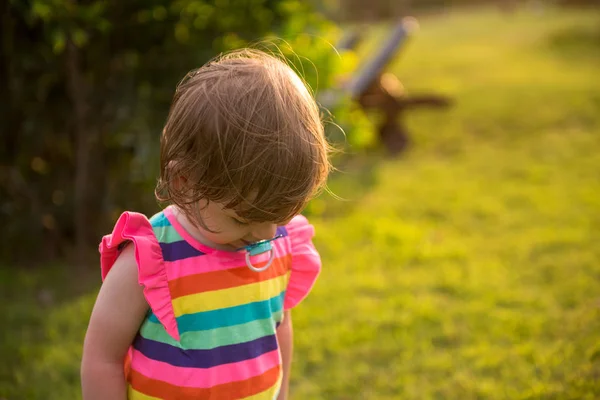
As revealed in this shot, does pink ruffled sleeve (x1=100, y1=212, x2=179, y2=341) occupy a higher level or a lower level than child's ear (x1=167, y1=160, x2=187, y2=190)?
lower

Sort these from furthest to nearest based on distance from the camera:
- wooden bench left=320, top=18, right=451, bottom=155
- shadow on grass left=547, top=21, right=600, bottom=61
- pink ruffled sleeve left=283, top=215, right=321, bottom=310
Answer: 1. shadow on grass left=547, top=21, right=600, bottom=61
2. wooden bench left=320, top=18, right=451, bottom=155
3. pink ruffled sleeve left=283, top=215, right=321, bottom=310

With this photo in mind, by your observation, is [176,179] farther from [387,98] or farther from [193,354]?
[387,98]

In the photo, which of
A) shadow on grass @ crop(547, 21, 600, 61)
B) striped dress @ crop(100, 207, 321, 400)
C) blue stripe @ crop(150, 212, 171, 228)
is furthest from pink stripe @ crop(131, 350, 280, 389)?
shadow on grass @ crop(547, 21, 600, 61)

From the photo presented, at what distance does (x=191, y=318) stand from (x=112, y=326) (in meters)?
0.18

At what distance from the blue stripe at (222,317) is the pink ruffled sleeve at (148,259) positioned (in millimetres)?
30

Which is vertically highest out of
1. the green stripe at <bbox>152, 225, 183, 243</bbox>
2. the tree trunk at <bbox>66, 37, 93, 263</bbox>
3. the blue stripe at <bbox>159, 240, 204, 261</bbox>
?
the green stripe at <bbox>152, 225, 183, 243</bbox>

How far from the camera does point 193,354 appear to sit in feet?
4.97

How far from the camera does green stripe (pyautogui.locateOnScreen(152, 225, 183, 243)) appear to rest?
5.00ft

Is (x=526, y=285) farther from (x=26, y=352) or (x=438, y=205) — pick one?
(x=26, y=352)

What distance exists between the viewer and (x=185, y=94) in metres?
1.35

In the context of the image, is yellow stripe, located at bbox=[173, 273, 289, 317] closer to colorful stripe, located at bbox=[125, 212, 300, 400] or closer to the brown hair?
colorful stripe, located at bbox=[125, 212, 300, 400]

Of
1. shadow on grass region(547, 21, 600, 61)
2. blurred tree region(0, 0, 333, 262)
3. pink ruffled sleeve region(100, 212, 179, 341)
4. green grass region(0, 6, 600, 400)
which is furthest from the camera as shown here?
shadow on grass region(547, 21, 600, 61)

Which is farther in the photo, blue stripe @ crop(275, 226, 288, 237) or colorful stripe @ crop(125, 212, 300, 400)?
blue stripe @ crop(275, 226, 288, 237)

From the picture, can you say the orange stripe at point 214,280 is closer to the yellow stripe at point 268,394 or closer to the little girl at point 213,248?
the little girl at point 213,248
